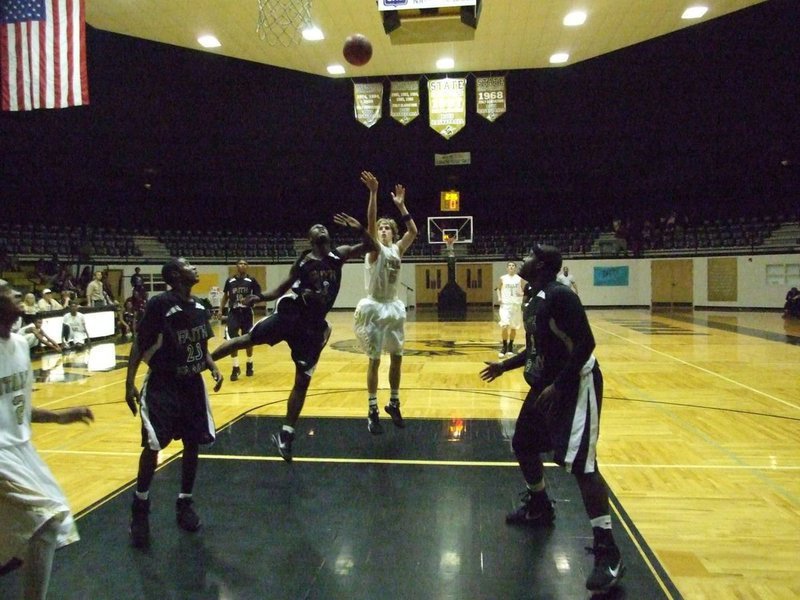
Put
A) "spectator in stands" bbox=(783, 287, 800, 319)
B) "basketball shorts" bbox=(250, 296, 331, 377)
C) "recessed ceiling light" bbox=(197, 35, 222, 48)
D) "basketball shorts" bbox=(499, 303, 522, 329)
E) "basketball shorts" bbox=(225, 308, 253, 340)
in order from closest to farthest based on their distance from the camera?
"basketball shorts" bbox=(250, 296, 331, 377)
"basketball shorts" bbox=(225, 308, 253, 340)
"basketball shorts" bbox=(499, 303, 522, 329)
"recessed ceiling light" bbox=(197, 35, 222, 48)
"spectator in stands" bbox=(783, 287, 800, 319)

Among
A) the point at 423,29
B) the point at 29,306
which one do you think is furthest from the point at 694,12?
the point at 29,306

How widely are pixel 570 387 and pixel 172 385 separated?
2.25m

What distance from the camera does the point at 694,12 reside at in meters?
11.1

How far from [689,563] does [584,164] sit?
2449 centimetres

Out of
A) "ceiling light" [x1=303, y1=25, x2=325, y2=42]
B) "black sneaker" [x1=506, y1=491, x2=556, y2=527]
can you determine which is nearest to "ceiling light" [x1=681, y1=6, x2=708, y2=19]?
"ceiling light" [x1=303, y1=25, x2=325, y2=42]

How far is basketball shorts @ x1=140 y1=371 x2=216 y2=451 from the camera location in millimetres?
3381

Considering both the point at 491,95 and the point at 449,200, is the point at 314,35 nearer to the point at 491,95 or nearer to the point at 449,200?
the point at 491,95

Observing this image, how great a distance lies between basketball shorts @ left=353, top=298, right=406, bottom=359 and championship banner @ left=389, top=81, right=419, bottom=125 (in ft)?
30.7

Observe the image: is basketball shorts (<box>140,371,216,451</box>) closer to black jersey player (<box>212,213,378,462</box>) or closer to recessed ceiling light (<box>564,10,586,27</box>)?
black jersey player (<box>212,213,378,462</box>)

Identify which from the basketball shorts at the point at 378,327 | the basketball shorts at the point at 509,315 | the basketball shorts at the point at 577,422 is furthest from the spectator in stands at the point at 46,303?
the basketball shorts at the point at 577,422

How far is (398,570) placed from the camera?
116 inches

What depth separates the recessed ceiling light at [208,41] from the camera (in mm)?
12050

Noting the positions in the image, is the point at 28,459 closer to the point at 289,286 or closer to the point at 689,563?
the point at 289,286

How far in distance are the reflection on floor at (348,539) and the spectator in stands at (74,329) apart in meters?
9.64
